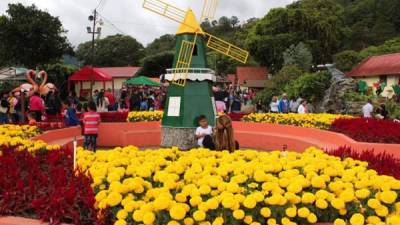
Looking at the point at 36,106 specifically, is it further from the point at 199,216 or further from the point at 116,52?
the point at 116,52

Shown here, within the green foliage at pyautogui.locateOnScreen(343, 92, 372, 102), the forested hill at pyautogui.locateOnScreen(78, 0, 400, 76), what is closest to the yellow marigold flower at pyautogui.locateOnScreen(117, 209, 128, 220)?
the green foliage at pyautogui.locateOnScreen(343, 92, 372, 102)

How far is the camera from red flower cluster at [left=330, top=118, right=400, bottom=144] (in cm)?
1052

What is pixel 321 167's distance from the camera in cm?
493

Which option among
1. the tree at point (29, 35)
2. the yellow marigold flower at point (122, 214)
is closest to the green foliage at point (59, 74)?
the tree at point (29, 35)

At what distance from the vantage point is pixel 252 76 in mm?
56844

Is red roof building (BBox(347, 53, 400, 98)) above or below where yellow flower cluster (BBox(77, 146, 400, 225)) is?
above

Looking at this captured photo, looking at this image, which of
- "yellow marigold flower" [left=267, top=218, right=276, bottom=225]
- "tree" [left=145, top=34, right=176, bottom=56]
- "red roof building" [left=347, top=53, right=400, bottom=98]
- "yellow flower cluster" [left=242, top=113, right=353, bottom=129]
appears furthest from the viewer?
"tree" [left=145, top=34, right=176, bottom=56]

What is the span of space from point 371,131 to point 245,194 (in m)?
7.98

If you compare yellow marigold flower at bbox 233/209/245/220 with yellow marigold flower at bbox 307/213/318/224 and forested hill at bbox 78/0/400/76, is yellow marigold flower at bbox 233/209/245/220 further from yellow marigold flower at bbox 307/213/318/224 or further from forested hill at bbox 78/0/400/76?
forested hill at bbox 78/0/400/76

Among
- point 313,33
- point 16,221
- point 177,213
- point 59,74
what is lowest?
point 16,221

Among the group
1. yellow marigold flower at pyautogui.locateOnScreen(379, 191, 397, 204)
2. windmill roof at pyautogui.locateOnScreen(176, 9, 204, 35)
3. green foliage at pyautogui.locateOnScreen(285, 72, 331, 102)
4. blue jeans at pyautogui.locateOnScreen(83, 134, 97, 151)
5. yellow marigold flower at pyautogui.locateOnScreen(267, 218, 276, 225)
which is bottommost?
blue jeans at pyautogui.locateOnScreen(83, 134, 97, 151)

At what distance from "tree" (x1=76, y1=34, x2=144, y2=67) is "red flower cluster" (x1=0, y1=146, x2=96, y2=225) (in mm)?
73090

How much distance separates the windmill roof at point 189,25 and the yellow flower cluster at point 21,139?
5.02 metres

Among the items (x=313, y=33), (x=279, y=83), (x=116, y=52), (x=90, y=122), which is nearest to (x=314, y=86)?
(x=279, y=83)
